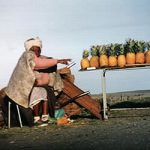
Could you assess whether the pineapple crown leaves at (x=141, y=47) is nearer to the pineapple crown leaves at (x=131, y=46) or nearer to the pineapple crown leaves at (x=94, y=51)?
the pineapple crown leaves at (x=131, y=46)

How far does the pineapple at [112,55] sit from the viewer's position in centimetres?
1120

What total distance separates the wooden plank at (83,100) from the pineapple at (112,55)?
1037 mm

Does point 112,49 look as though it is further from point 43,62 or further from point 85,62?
point 43,62

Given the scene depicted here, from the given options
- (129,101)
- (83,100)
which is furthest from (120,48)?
(129,101)

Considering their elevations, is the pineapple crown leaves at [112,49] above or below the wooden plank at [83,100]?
above

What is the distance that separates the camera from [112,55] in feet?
37.8

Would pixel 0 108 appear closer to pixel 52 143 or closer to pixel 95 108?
pixel 95 108

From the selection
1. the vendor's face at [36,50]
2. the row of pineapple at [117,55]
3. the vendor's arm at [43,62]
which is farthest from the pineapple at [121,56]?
the vendor's face at [36,50]

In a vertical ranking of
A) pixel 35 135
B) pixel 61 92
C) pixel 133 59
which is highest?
pixel 133 59

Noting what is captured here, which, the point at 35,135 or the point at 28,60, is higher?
the point at 28,60

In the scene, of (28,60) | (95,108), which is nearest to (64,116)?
(95,108)

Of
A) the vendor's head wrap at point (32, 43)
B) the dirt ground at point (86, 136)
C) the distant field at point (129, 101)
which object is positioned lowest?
the dirt ground at point (86, 136)

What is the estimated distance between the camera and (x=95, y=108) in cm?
1136

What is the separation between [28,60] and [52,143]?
11.8 ft
